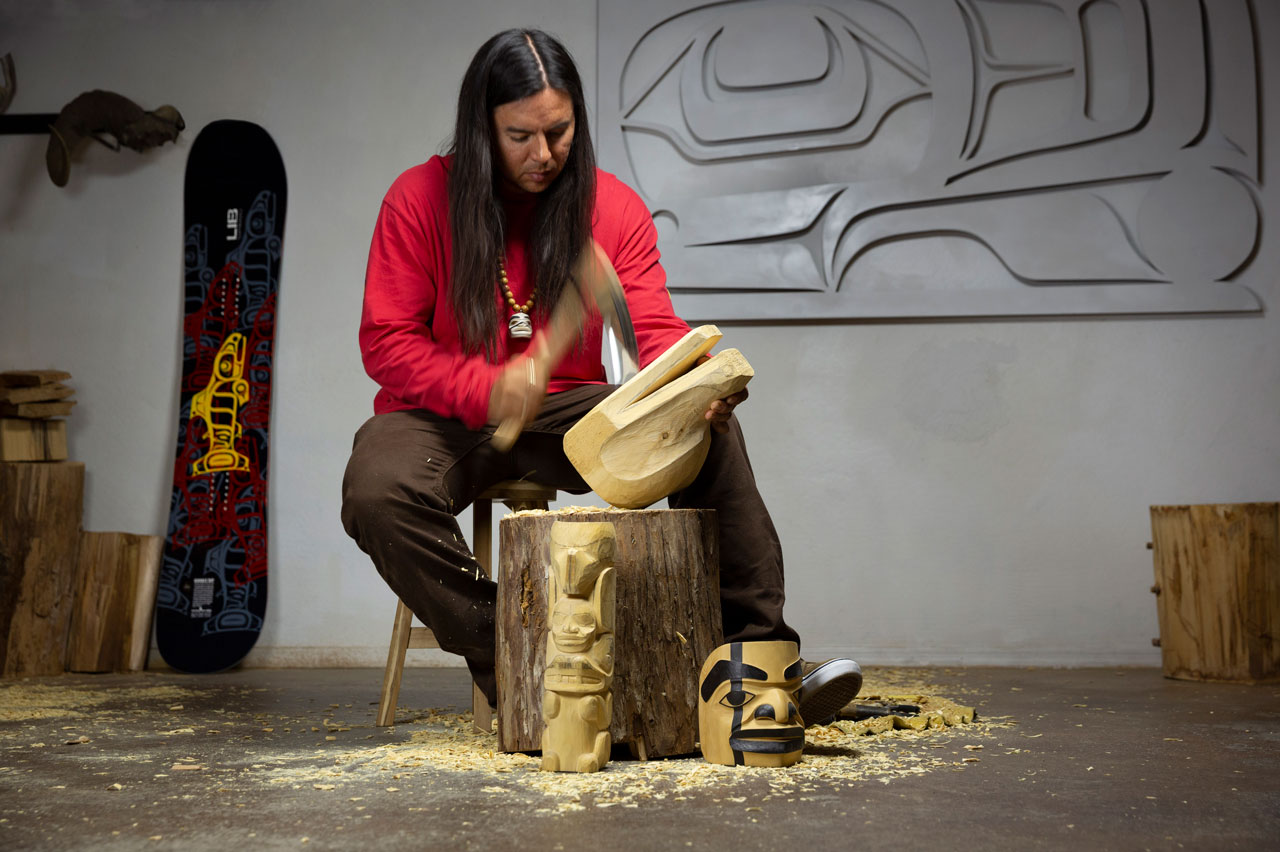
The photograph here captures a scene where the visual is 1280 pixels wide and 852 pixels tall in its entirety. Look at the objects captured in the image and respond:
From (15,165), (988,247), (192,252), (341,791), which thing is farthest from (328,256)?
(341,791)

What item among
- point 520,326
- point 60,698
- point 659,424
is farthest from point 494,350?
point 60,698

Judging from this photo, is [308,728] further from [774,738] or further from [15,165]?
[15,165]

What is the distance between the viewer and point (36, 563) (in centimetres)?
352

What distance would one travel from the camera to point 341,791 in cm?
158

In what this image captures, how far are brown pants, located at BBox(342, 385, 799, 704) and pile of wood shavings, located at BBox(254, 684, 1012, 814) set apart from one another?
0.20 m

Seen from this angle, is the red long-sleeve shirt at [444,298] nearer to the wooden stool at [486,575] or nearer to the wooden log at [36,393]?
the wooden stool at [486,575]

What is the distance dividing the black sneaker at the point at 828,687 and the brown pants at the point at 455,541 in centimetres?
9

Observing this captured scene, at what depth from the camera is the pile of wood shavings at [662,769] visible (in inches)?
61.1

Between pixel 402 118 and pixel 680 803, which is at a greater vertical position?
pixel 402 118

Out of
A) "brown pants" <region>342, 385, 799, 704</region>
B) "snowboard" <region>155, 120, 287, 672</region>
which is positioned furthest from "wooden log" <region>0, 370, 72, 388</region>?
"brown pants" <region>342, 385, 799, 704</region>

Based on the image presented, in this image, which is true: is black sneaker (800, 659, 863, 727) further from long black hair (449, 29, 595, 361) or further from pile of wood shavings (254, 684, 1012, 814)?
long black hair (449, 29, 595, 361)

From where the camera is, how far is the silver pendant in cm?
225

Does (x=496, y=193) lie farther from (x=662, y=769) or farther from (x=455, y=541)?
(x=662, y=769)

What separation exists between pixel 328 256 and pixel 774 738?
270 cm
